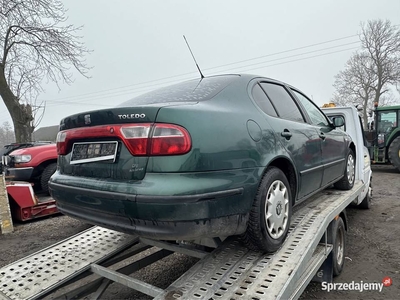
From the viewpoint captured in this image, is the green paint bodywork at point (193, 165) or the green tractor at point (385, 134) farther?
the green tractor at point (385, 134)

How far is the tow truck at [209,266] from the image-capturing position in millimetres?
1782

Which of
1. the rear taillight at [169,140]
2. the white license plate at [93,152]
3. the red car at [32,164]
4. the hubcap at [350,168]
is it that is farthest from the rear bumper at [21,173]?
the hubcap at [350,168]

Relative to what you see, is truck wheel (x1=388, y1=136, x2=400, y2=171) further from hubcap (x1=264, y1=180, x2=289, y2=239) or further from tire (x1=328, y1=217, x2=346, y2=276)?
hubcap (x1=264, y1=180, x2=289, y2=239)

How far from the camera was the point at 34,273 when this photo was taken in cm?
224

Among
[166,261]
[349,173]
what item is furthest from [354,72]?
[166,261]

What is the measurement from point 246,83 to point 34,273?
7.55ft

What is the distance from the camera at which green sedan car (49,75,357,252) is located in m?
1.62

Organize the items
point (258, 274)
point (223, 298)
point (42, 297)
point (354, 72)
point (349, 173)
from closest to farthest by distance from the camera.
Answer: point (223, 298) < point (258, 274) < point (42, 297) < point (349, 173) < point (354, 72)

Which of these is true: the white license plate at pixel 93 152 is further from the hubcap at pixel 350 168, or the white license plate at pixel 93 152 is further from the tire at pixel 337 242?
the hubcap at pixel 350 168

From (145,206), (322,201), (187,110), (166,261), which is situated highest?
(187,110)

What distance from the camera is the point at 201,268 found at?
2008 millimetres

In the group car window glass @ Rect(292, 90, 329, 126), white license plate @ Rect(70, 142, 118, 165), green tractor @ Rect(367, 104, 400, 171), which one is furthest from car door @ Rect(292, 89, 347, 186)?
green tractor @ Rect(367, 104, 400, 171)

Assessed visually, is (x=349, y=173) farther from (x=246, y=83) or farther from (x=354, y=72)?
(x=354, y=72)

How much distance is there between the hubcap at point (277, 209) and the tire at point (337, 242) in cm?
88
